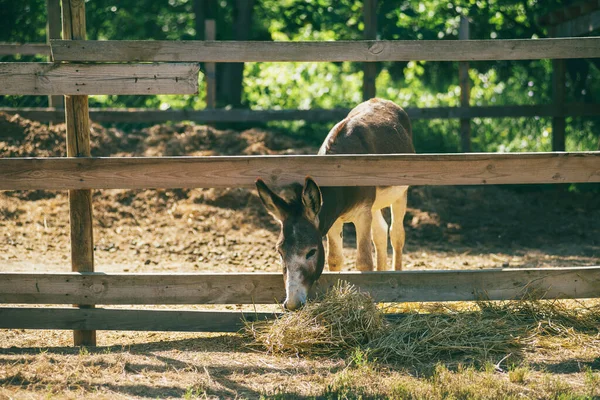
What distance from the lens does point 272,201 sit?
18.3 feet

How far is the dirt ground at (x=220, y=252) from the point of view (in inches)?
173

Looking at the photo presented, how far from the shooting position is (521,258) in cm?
911

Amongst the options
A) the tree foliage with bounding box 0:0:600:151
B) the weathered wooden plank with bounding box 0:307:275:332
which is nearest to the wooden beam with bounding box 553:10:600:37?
the tree foliage with bounding box 0:0:600:151

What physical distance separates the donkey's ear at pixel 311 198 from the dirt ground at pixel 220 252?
117 centimetres

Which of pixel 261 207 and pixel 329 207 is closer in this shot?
pixel 329 207

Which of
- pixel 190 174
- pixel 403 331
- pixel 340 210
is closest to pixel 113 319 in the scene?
pixel 190 174

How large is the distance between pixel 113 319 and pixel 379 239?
3105mm


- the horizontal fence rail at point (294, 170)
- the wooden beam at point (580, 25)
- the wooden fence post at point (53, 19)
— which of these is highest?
the wooden fence post at point (53, 19)

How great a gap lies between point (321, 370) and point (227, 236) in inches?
219

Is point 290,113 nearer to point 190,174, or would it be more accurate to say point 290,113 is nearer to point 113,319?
point 190,174

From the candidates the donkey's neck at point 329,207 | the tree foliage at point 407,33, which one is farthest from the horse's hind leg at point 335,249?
the tree foliage at point 407,33

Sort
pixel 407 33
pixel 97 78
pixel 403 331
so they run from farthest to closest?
pixel 407 33
pixel 97 78
pixel 403 331

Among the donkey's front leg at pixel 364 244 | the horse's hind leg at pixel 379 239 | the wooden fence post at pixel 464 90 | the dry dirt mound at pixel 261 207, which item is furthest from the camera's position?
the wooden fence post at pixel 464 90

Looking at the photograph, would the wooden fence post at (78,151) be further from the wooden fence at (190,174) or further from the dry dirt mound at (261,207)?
the dry dirt mound at (261,207)
